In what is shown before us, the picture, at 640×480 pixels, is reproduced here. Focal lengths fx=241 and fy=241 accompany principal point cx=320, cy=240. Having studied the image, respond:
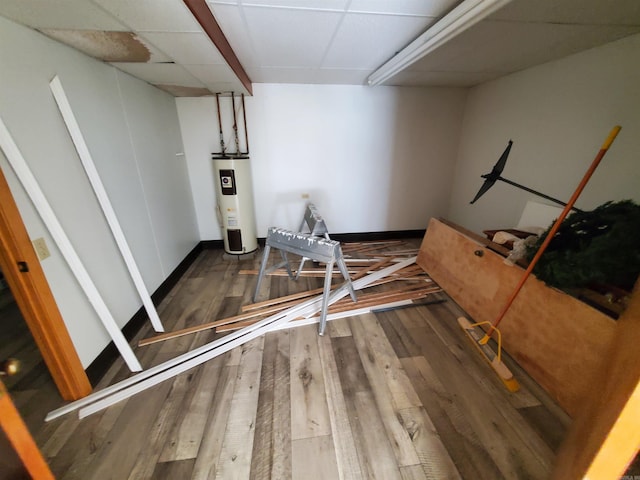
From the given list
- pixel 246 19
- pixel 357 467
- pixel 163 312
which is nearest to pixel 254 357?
pixel 357 467

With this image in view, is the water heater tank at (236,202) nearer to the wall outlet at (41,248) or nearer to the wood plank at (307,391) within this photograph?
the wood plank at (307,391)

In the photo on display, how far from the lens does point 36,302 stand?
4.15 feet

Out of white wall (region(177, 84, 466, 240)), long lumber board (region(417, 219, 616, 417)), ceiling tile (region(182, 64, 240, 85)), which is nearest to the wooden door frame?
ceiling tile (region(182, 64, 240, 85))

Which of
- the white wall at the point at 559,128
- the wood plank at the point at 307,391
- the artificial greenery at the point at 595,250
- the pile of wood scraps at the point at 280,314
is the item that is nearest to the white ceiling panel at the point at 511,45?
the white wall at the point at 559,128

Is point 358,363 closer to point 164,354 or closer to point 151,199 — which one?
point 164,354

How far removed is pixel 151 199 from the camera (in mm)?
2400

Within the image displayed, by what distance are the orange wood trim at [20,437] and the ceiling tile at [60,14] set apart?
5.35 ft

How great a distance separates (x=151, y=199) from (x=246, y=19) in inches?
70.2

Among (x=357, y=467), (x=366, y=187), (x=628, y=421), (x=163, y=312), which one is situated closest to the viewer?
(x=628, y=421)

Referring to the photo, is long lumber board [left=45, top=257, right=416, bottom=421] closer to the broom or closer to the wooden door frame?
the wooden door frame

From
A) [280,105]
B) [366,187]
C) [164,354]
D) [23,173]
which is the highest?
[280,105]

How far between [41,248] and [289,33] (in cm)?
211

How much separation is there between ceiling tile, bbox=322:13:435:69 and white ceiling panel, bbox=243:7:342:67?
0.10 meters

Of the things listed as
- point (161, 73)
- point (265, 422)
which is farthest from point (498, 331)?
point (161, 73)
